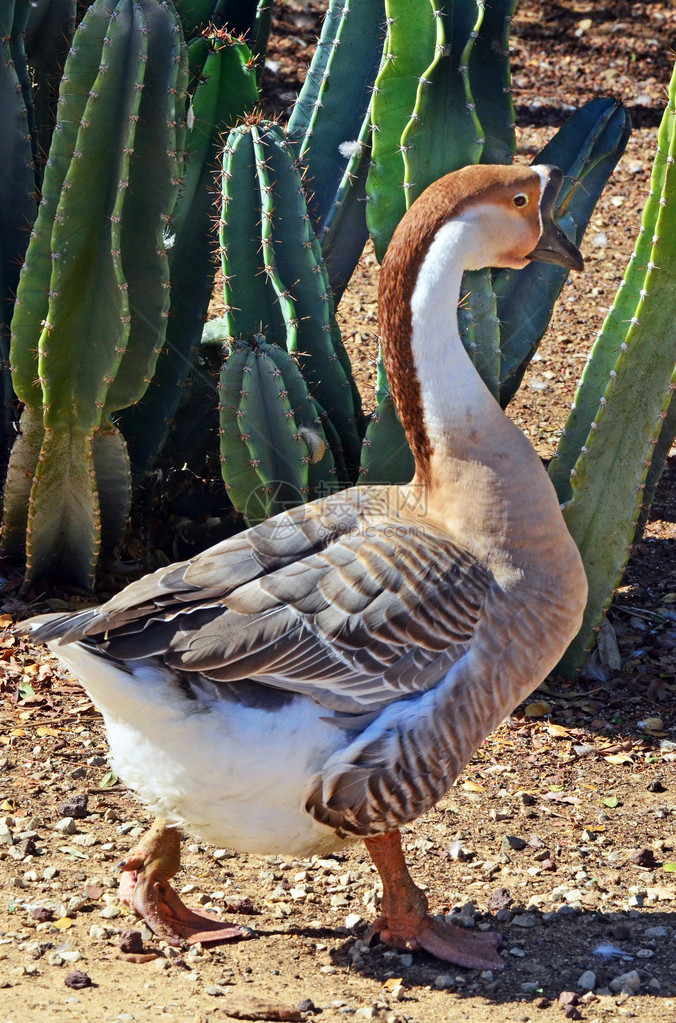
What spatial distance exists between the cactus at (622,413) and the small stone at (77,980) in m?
2.35

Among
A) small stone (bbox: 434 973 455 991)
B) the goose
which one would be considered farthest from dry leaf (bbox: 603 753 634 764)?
small stone (bbox: 434 973 455 991)

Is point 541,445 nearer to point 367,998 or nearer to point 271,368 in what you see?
point 271,368

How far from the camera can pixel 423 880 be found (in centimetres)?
350

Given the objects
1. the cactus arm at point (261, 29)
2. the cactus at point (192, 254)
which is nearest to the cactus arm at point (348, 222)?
the cactus at point (192, 254)

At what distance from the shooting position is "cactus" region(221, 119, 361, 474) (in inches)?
161

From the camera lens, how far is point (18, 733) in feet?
13.3

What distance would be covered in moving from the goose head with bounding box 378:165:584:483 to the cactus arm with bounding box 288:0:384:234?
1710mm

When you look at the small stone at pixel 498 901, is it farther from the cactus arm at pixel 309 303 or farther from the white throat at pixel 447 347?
the cactus arm at pixel 309 303

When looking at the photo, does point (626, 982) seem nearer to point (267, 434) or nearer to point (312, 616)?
point (312, 616)

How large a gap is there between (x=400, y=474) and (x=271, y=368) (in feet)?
2.24

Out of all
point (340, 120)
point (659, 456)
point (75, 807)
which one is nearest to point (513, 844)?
point (75, 807)

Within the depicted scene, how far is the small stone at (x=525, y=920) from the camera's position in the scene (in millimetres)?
3264

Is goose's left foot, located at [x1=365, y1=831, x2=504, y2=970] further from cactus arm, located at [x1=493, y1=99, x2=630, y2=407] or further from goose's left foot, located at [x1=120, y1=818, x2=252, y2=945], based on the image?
cactus arm, located at [x1=493, y1=99, x2=630, y2=407]

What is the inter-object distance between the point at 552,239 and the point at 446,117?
1.03m
